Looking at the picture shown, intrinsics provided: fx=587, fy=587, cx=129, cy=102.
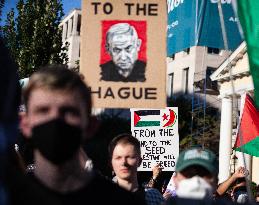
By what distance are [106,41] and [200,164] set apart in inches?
50.7

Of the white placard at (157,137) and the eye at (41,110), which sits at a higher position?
the eye at (41,110)

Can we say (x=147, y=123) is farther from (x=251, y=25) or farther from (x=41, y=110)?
(x=41, y=110)

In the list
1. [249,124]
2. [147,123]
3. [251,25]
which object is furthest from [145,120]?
[251,25]

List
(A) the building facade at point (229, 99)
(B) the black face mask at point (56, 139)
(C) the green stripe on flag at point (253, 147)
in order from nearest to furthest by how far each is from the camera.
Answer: (B) the black face mask at point (56, 139), (C) the green stripe on flag at point (253, 147), (A) the building facade at point (229, 99)

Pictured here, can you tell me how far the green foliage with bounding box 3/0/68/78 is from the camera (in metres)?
16.7

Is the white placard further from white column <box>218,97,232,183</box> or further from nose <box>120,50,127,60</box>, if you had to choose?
white column <box>218,97,232,183</box>

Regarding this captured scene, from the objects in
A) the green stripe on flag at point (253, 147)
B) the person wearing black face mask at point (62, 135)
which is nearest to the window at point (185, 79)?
the green stripe on flag at point (253, 147)

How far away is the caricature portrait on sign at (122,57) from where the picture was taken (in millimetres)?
3227

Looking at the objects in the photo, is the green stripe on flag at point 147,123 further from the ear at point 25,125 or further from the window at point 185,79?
the window at point 185,79

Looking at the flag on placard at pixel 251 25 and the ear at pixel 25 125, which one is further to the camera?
the flag on placard at pixel 251 25

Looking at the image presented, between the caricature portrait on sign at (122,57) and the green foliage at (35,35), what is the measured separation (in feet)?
43.0

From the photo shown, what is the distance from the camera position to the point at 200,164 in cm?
221

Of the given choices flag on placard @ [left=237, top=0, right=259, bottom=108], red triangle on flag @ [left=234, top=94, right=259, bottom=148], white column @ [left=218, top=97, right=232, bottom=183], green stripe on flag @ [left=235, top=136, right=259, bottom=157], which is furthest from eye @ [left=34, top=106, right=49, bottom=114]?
white column @ [left=218, top=97, right=232, bottom=183]

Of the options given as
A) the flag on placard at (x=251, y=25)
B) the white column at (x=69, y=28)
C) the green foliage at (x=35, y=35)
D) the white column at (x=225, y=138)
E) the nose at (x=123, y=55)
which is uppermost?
the white column at (x=69, y=28)
